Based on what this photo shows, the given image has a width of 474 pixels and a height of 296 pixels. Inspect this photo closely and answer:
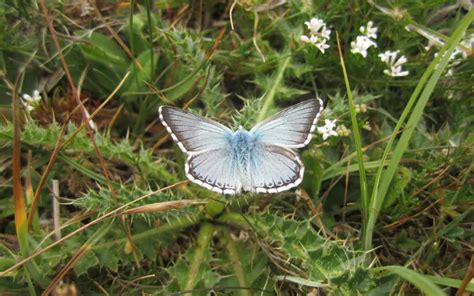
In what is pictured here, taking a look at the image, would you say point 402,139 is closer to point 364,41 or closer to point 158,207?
point 364,41

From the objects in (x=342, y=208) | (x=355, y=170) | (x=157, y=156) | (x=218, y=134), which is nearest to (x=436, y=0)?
(x=355, y=170)

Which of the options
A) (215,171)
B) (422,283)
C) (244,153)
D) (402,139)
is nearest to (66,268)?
(215,171)

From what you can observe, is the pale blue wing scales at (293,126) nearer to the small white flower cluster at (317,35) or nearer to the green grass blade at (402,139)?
the green grass blade at (402,139)

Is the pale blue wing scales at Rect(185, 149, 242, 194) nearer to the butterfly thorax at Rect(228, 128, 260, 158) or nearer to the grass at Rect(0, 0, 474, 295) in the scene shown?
the butterfly thorax at Rect(228, 128, 260, 158)

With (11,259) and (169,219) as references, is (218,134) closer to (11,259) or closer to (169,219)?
(169,219)

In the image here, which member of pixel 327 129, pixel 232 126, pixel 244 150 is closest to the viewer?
pixel 244 150

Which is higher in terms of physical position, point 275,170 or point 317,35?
point 317,35
